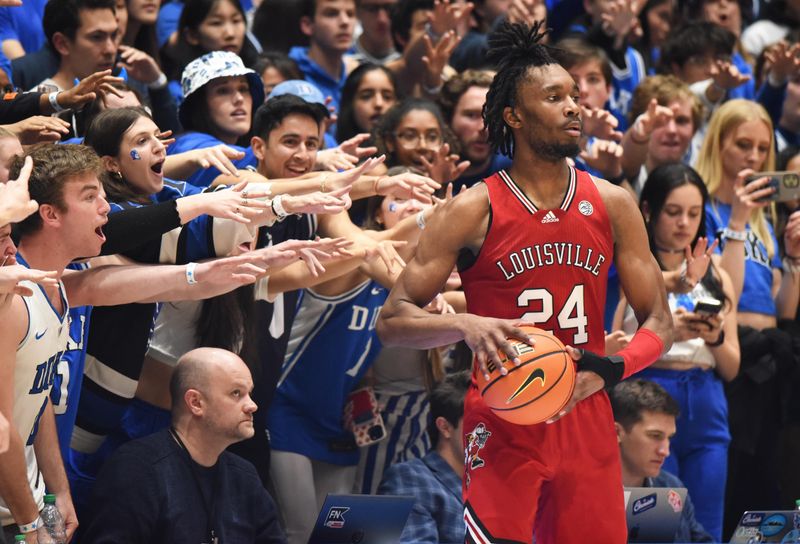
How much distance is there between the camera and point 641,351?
5.03 meters

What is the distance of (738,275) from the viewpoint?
7754mm

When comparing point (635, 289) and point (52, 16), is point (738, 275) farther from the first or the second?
point (52, 16)

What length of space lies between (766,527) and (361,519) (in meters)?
1.99

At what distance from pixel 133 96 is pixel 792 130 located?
5294 mm

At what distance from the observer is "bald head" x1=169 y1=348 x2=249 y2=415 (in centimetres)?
586

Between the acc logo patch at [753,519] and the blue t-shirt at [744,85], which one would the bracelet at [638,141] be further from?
the acc logo patch at [753,519]

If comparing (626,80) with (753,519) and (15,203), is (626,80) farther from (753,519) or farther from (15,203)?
(15,203)

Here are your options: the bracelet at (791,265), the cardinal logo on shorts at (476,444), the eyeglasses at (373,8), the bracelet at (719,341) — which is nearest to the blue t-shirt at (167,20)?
the eyeglasses at (373,8)

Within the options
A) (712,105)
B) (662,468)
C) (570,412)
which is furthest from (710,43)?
(570,412)

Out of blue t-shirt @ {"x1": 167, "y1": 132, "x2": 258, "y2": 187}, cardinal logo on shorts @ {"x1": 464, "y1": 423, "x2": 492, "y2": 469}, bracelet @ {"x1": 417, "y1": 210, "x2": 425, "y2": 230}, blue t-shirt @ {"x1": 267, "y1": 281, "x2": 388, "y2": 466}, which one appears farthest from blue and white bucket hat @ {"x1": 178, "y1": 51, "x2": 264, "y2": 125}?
cardinal logo on shorts @ {"x1": 464, "y1": 423, "x2": 492, "y2": 469}

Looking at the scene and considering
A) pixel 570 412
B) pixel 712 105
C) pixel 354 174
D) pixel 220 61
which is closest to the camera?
pixel 570 412

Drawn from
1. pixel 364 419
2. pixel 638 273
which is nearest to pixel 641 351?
pixel 638 273

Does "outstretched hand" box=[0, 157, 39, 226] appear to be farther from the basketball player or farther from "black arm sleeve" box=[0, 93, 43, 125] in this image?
"black arm sleeve" box=[0, 93, 43, 125]

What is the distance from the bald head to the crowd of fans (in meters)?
0.01
